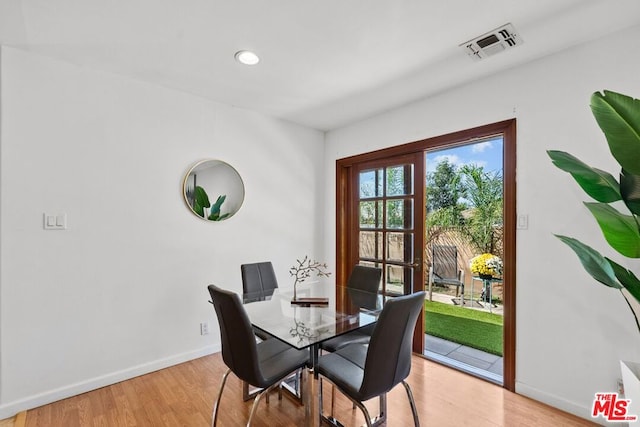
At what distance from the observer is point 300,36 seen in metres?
1.88

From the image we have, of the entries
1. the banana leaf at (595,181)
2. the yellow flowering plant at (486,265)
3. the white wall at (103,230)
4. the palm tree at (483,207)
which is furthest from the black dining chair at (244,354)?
the palm tree at (483,207)

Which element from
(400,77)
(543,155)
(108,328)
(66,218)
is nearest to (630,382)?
(543,155)

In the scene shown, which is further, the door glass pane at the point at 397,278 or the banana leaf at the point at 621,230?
the door glass pane at the point at 397,278

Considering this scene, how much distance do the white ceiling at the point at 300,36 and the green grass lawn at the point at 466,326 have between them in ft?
8.91

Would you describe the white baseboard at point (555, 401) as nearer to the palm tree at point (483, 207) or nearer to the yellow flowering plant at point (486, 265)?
the yellow flowering plant at point (486, 265)

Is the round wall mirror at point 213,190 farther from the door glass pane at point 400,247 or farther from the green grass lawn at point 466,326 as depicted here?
the green grass lawn at point 466,326

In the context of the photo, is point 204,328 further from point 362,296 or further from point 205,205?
point 362,296

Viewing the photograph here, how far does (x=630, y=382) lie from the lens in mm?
1511

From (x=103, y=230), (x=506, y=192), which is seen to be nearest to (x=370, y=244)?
(x=506, y=192)

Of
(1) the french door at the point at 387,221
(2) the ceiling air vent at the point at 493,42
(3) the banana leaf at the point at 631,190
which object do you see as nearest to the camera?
(3) the banana leaf at the point at 631,190

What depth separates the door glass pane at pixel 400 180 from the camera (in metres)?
3.03

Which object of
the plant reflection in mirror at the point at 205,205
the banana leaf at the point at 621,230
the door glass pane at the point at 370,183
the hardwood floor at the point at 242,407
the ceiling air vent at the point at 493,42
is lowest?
the hardwood floor at the point at 242,407

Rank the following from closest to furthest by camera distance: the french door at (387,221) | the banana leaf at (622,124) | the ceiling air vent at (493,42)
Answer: the banana leaf at (622,124)
the ceiling air vent at (493,42)
the french door at (387,221)

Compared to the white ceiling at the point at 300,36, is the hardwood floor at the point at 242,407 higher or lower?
lower
